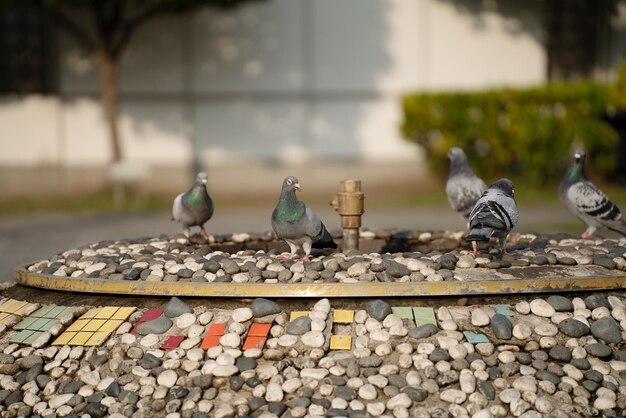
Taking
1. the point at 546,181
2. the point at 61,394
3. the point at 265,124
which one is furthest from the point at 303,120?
the point at 61,394

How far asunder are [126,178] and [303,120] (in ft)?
12.3


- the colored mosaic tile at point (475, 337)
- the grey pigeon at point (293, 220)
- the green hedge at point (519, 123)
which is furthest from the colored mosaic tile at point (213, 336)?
the green hedge at point (519, 123)

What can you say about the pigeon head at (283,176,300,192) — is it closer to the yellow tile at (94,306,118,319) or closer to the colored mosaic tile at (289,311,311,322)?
the colored mosaic tile at (289,311,311,322)

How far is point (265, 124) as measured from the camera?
1697cm

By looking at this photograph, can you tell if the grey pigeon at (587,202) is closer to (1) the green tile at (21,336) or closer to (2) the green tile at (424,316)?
(2) the green tile at (424,316)

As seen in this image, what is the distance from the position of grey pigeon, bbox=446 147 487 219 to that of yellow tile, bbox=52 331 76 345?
9.28ft

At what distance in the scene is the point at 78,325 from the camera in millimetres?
3916

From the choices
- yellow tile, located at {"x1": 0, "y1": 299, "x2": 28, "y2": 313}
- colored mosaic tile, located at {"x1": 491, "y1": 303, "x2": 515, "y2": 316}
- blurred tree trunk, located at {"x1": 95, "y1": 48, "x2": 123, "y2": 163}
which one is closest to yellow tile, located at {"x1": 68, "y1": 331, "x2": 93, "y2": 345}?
yellow tile, located at {"x1": 0, "y1": 299, "x2": 28, "y2": 313}

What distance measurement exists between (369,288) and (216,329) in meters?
0.68

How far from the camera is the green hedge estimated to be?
15.6m

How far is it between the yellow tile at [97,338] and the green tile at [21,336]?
373mm

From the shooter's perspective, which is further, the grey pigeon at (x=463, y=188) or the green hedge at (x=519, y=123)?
the green hedge at (x=519, y=123)

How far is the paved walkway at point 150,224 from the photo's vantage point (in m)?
10.3

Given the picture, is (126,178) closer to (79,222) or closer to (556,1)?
(79,222)
